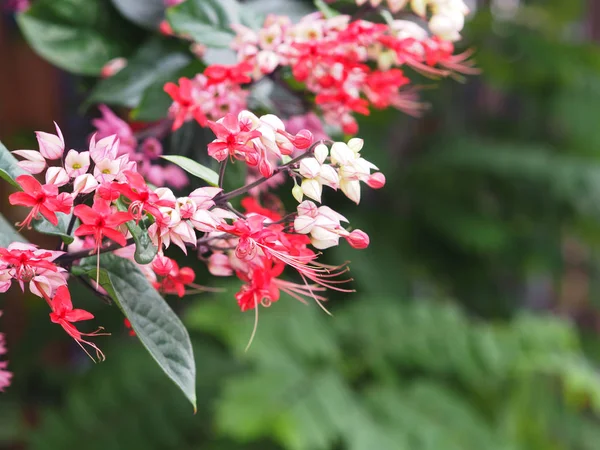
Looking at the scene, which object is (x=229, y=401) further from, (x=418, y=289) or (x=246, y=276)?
(x=418, y=289)

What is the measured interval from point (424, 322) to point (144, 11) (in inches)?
33.5

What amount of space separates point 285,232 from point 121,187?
8cm

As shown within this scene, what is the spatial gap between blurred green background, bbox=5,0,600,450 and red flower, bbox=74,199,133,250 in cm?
32

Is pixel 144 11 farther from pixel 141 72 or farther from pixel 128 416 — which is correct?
pixel 128 416

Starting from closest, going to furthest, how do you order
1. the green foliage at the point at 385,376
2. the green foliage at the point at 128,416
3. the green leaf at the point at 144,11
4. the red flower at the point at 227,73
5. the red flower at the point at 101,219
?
the red flower at the point at 101,219, the red flower at the point at 227,73, the green leaf at the point at 144,11, the green foliage at the point at 385,376, the green foliage at the point at 128,416

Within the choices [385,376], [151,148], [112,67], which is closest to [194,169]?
[151,148]

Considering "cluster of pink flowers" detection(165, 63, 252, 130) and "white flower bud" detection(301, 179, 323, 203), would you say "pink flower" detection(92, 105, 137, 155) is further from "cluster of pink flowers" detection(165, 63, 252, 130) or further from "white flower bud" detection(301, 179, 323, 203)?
"white flower bud" detection(301, 179, 323, 203)

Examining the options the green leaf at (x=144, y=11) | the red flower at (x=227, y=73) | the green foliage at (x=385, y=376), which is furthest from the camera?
the green foliage at (x=385, y=376)

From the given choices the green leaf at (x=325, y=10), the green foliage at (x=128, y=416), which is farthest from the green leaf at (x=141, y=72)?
the green foliage at (x=128, y=416)

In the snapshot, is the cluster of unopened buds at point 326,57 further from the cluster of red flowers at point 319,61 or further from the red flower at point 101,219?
the red flower at point 101,219

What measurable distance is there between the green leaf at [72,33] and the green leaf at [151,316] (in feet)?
0.67

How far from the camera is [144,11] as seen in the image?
427 mm

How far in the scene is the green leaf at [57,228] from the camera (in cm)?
24

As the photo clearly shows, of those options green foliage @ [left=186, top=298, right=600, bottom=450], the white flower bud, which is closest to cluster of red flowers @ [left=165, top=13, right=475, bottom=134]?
the white flower bud
